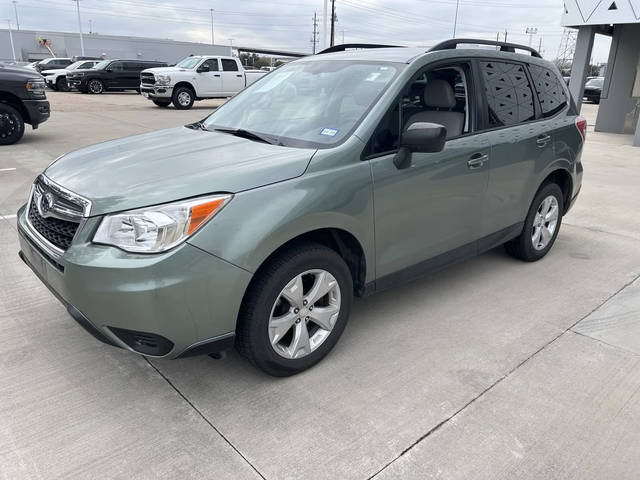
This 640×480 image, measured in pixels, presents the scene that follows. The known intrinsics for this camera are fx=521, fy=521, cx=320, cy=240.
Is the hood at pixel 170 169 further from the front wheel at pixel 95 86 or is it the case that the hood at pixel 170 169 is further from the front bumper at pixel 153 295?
the front wheel at pixel 95 86

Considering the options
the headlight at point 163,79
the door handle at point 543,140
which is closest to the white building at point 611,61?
the door handle at point 543,140

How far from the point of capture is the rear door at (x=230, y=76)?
2020cm

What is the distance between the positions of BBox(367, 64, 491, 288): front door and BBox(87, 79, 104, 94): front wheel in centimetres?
2618

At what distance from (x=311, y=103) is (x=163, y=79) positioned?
673 inches

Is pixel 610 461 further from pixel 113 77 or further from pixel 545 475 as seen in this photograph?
pixel 113 77

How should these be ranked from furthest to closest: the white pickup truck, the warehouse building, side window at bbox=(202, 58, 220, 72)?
the warehouse building → side window at bbox=(202, 58, 220, 72) → the white pickup truck

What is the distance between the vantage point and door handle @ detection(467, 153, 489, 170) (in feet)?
11.7

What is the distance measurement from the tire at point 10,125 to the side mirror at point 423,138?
9.10 m

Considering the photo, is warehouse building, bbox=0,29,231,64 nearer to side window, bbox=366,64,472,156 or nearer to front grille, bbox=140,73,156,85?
front grille, bbox=140,73,156,85

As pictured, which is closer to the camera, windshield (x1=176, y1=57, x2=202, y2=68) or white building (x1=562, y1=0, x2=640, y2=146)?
white building (x1=562, y1=0, x2=640, y2=146)

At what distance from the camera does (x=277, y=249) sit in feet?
8.48

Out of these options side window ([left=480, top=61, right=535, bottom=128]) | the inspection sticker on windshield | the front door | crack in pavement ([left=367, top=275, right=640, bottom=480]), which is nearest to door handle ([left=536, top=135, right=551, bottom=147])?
side window ([left=480, top=61, right=535, bottom=128])

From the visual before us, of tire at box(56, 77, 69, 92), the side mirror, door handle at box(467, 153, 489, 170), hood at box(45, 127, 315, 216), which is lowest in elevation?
tire at box(56, 77, 69, 92)

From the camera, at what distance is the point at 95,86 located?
26016 millimetres
